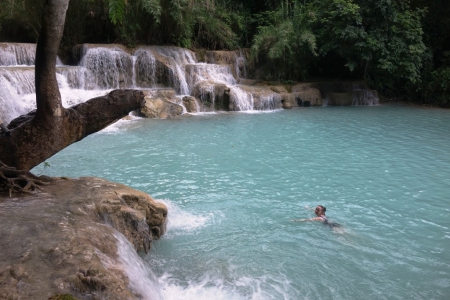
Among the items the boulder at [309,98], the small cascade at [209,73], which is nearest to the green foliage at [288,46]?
the boulder at [309,98]

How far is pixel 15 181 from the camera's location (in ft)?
13.2

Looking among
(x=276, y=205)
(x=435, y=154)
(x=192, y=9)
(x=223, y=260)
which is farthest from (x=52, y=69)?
(x=192, y=9)

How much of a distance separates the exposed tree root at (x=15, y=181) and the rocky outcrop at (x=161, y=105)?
1011 cm

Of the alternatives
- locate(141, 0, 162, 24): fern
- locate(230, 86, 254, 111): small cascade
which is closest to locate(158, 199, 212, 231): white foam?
locate(230, 86, 254, 111): small cascade

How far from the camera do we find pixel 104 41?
18.1m

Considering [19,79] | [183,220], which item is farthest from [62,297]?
[19,79]

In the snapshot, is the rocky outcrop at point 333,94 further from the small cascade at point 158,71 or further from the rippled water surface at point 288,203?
the rippled water surface at point 288,203

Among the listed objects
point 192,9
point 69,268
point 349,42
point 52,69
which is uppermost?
point 192,9

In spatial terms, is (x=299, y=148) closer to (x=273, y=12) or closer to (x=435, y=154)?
(x=435, y=154)

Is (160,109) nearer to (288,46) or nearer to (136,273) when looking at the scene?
(288,46)

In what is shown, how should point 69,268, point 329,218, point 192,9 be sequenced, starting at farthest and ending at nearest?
1. point 192,9
2. point 329,218
3. point 69,268

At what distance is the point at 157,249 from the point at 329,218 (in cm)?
258

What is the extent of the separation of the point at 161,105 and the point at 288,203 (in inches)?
365

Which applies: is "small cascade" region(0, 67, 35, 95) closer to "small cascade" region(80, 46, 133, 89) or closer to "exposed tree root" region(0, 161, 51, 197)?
"small cascade" region(80, 46, 133, 89)
